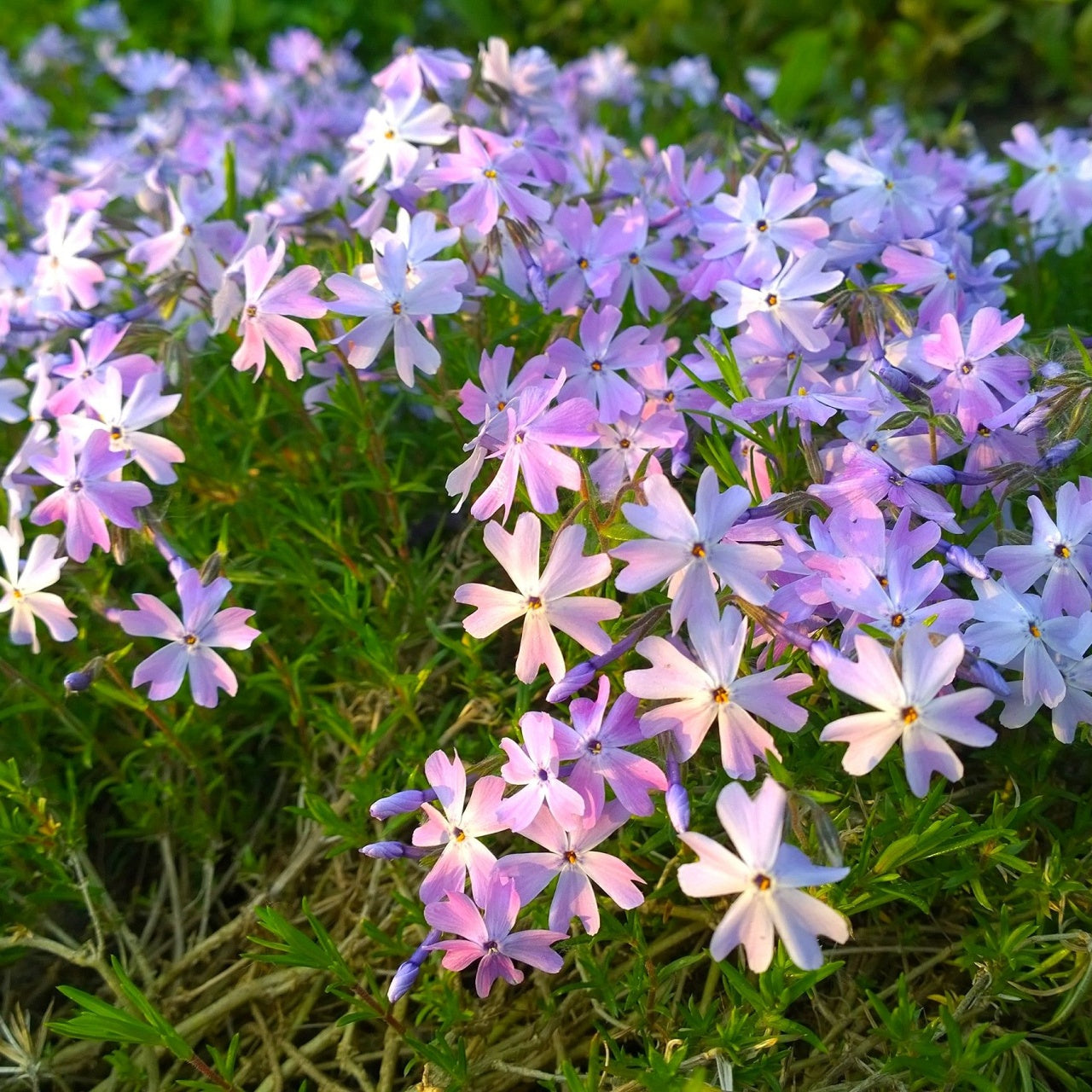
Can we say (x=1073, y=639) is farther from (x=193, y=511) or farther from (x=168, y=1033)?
(x=193, y=511)

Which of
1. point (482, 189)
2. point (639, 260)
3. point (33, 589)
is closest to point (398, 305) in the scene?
point (482, 189)

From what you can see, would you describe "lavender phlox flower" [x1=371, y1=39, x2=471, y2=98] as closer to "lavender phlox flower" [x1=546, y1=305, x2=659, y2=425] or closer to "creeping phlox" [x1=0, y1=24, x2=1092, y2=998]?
"creeping phlox" [x1=0, y1=24, x2=1092, y2=998]

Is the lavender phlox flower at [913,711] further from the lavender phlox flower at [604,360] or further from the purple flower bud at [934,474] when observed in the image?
the lavender phlox flower at [604,360]

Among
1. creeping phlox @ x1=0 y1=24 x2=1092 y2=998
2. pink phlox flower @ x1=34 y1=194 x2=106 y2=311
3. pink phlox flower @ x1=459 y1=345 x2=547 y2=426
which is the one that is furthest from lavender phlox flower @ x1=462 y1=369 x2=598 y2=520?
pink phlox flower @ x1=34 y1=194 x2=106 y2=311

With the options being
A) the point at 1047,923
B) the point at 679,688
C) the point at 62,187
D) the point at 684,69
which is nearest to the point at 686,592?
the point at 679,688

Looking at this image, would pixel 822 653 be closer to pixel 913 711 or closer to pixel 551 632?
pixel 913 711

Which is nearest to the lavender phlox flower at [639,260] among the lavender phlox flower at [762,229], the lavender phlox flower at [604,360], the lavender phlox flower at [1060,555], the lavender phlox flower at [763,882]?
the lavender phlox flower at [762,229]
